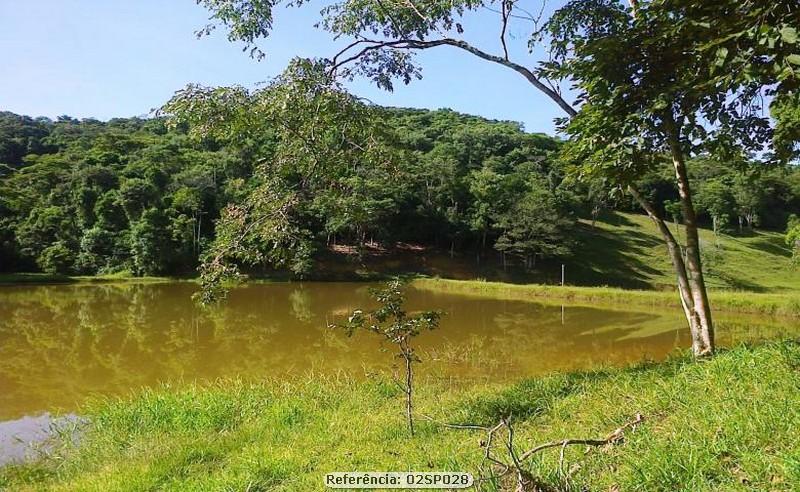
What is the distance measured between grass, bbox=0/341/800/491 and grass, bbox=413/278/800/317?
51.7 ft

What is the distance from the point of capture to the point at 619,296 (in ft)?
71.6

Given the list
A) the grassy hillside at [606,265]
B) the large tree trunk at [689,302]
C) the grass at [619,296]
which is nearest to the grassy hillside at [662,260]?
the grassy hillside at [606,265]

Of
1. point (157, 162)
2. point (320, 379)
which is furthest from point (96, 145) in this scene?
point (320, 379)

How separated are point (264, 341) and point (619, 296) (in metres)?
15.2

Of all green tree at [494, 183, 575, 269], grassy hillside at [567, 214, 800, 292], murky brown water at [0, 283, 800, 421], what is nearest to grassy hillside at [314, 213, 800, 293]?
grassy hillside at [567, 214, 800, 292]

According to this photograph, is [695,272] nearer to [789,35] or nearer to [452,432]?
[452,432]

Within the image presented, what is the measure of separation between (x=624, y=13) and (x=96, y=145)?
5037cm

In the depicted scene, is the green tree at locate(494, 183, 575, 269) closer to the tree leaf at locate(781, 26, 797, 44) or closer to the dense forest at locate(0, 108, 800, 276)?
the dense forest at locate(0, 108, 800, 276)

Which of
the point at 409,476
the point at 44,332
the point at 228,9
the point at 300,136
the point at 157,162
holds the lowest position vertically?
the point at 44,332

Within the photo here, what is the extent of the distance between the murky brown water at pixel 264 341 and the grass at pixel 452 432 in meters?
2.31

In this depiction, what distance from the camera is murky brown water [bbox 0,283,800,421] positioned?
31.0 ft

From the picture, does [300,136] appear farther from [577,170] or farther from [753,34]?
[753,34]

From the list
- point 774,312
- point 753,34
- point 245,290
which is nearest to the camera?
point 753,34

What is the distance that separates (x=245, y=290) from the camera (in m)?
27.0
